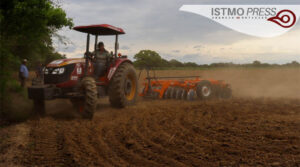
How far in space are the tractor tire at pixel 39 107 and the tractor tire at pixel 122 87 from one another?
1841 mm

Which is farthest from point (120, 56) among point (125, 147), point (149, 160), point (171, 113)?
point (149, 160)

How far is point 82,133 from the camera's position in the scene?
463 cm

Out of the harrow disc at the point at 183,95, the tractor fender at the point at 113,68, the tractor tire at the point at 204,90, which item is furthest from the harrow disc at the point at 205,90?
the tractor fender at the point at 113,68

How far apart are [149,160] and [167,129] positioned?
5.07 ft

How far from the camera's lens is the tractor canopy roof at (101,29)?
6.54m

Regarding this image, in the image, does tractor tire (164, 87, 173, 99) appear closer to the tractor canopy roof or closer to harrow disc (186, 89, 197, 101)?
harrow disc (186, 89, 197, 101)

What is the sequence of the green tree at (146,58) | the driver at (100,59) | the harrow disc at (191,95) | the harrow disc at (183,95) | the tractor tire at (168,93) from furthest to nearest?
the green tree at (146,58) < the tractor tire at (168,93) < the harrow disc at (183,95) < the harrow disc at (191,95) < the driver at (100,59)

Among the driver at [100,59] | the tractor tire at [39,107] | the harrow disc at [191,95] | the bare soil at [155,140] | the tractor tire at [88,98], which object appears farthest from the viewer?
the harrow disc at [191,95]

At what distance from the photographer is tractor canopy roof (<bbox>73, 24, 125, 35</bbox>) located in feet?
21.5

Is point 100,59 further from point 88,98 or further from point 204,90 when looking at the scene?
point 204,90

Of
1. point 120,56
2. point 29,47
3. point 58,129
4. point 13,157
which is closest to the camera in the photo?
point 13,157

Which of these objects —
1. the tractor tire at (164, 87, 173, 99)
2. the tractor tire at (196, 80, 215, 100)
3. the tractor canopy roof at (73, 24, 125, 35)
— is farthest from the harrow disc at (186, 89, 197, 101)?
the tractor canopy roof at (73, 24, 125, 35)

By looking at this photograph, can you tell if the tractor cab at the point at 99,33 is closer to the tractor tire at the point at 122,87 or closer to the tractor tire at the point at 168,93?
the tractor tire at the point at 122,87

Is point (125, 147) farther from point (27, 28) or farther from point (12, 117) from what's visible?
point (27, 28)
